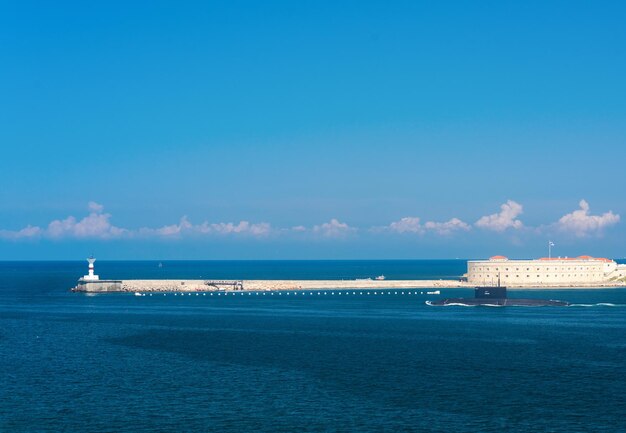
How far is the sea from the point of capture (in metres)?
52.3

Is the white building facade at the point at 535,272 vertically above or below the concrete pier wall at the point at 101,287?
above

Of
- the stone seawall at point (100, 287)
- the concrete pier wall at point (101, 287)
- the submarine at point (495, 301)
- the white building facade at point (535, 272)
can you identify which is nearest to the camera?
the submarine at point (495, 301)

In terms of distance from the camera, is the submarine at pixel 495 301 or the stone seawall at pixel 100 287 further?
the stone seawall at pixel 100 287

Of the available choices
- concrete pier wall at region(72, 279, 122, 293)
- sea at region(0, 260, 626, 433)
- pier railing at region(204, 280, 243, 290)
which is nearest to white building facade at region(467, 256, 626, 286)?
pier railing at region(204, 280, 243, 290)

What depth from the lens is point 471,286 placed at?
7835 inches

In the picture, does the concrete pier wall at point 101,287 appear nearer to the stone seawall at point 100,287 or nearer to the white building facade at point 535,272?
the stone seawall at point 100,287

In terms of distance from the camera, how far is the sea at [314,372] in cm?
5234

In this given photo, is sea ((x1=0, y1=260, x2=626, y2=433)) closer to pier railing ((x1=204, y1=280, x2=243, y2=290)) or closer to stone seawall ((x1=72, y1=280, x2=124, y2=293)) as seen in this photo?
stone seawall ((x1=72, y1=280, x2=124, y2=293))

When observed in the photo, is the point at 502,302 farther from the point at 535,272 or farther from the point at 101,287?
the point at 101,287

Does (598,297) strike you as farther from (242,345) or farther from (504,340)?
(242,345)

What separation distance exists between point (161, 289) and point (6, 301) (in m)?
36.6

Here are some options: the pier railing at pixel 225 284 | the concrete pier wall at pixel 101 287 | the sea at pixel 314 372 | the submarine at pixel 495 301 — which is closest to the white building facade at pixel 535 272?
the submarine at pixel 495 301

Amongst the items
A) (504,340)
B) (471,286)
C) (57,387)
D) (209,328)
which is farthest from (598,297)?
(57,387)

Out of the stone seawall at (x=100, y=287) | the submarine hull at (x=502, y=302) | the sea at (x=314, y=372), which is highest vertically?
the stone seawall at (x=100, y=287)
